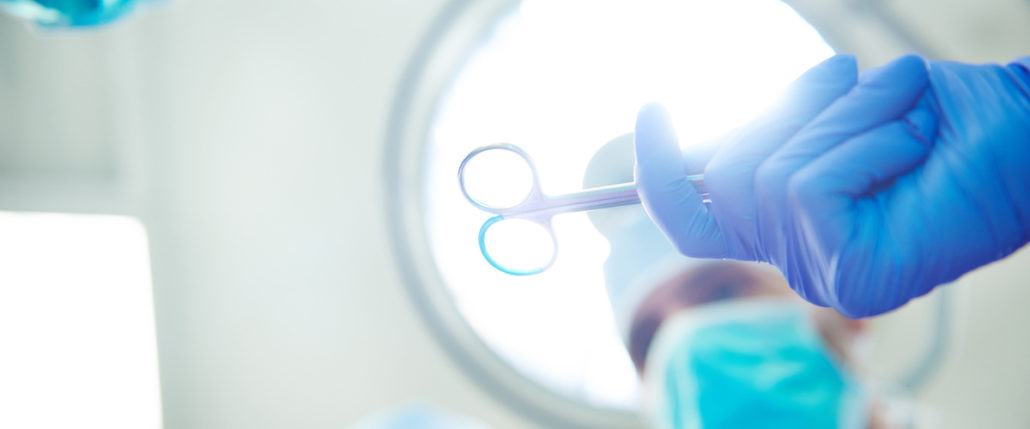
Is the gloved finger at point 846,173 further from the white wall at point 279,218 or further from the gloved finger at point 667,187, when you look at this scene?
the white wall at point 279,218

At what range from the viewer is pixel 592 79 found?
126 centimetres

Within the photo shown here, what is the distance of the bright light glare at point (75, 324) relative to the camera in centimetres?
113

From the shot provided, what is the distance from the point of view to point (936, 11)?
1.13 metres

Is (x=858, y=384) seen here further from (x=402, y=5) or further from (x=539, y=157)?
(x=402, y=5)

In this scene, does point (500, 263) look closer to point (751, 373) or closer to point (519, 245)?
point (519, 245)

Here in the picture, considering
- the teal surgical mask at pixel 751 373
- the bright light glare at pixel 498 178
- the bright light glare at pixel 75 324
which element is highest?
the bright light glare at pixel 498 178

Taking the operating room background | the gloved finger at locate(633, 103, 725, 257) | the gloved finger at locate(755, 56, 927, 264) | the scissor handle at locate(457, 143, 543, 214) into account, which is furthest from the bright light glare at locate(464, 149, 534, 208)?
the operating room background

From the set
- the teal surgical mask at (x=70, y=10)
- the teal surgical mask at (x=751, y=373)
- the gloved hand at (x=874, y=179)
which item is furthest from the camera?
the teal surgical mask at (x=751, y=373)

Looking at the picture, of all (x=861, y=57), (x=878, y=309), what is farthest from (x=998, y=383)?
(x=878, y=309)

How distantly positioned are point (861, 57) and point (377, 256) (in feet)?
3.62

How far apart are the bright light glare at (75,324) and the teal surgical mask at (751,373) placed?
1.12 m

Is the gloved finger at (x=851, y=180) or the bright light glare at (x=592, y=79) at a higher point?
the bright light glare at (x=592, y=79)

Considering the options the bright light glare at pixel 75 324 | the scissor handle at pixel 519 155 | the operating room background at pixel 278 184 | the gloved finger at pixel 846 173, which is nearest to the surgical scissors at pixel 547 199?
the scissor handle at pixel 519 155

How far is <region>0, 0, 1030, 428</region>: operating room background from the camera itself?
3.69 ft
